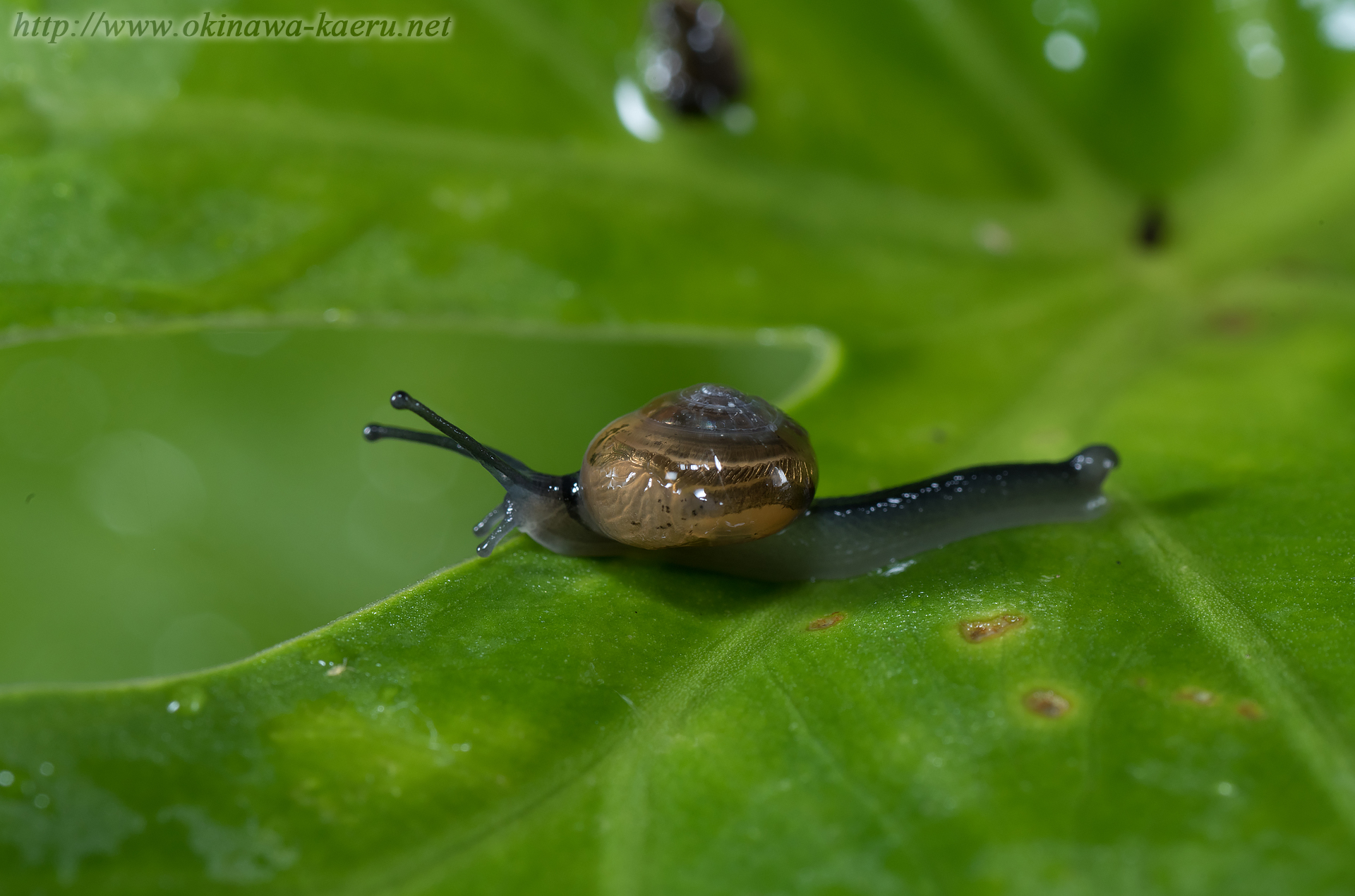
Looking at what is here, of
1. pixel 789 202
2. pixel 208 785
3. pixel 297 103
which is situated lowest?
pixel 208 785

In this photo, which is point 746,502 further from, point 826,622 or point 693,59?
point 693,59

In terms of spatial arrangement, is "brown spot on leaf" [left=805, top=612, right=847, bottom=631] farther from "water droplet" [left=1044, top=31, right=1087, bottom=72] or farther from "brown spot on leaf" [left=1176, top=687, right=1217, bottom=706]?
"water droplet" [left=1044, top=31, right=1087, bottom=72]

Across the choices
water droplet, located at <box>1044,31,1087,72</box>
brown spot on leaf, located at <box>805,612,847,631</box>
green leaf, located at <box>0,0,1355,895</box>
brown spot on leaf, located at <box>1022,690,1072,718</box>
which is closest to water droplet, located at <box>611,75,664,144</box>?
green leaf, located at <box>0,0,1355,895</box>

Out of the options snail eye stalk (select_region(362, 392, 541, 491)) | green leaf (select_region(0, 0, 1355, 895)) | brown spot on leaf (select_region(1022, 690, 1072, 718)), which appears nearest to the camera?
green leaf (select_region(0, 0, 1355, 895))

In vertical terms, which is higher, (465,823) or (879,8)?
(879,8)

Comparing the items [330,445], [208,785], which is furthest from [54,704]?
[330,445]

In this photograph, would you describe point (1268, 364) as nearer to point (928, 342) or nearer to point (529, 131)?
point (928, 342)
